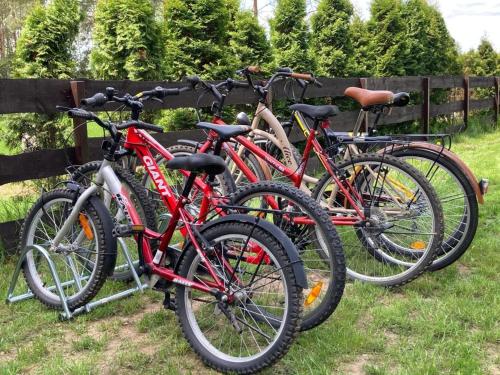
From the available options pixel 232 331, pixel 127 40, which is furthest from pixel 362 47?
pixel 232 331

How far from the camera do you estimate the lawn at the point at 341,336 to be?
7.97 feet

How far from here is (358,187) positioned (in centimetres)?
346

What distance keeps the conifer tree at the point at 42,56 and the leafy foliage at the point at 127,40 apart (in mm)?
583

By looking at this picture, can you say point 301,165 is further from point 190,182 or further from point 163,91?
point 190,182

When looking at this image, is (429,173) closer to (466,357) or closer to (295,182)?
(295,182)

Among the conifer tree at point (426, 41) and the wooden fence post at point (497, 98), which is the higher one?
the conifer tree at point (426, 41)

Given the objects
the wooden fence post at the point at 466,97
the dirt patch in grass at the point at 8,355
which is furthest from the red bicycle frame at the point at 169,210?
the wooden fence post at the point at 466,97

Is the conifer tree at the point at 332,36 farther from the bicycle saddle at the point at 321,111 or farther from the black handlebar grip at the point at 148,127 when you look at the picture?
the black handlebar grip at the point at 148,127

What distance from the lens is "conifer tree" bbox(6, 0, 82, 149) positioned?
5301mm

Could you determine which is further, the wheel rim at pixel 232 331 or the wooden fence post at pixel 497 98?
the wooden fence post at pixel 497 98

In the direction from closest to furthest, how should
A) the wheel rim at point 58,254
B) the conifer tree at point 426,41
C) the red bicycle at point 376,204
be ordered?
the wheel rim at point 58,254
the red bicycle at point 376,204
the conifer tree at point 426,41

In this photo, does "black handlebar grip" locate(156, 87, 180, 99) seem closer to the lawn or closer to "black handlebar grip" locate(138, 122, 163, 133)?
"black handlebar grip" locate(138, 122, 163, 133)

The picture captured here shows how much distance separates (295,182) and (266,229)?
1315 mm

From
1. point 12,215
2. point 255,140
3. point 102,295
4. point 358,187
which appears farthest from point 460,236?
point 12,215
